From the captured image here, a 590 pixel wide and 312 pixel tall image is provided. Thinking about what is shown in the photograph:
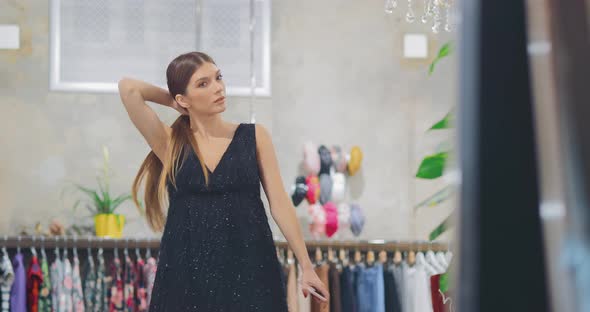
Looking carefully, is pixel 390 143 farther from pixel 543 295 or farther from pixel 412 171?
pixel 543 295

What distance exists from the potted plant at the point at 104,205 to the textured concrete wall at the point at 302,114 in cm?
5

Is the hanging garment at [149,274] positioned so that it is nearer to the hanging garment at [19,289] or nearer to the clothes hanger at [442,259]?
the hanging garment at [19,289]

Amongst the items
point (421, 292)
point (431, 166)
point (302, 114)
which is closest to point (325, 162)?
point (302, 114)

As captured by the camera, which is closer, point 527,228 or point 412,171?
point 527,228

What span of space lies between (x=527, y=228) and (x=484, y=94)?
0.18 ft

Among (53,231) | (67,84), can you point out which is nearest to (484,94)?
(53,231)

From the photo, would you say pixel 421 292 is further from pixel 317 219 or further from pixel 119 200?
pixel 119 200

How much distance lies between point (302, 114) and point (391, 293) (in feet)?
4.11

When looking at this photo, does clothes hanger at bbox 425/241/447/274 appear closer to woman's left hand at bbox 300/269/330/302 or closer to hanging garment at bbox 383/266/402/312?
hanging garment at bbox 383/266/402/312

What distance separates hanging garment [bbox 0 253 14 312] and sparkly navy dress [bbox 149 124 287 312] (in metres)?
2.27

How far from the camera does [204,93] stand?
7.48 feet

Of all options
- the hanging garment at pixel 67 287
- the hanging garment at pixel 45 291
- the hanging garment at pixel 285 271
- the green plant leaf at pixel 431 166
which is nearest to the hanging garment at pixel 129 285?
the hanging garment at pixel 67 287

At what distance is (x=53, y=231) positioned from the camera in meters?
4.63

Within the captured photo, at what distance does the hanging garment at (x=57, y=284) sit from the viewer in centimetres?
427
